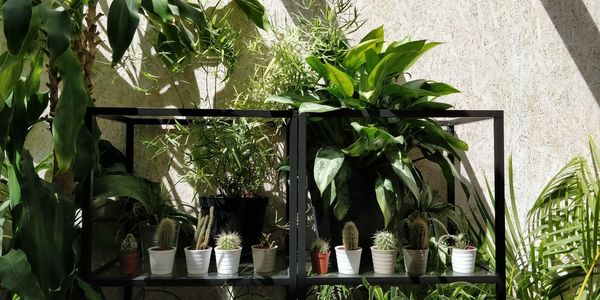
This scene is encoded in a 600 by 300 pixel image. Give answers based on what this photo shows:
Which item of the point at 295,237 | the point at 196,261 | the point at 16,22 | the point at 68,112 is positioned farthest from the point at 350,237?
the point at 16,22

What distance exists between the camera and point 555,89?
5.53ft

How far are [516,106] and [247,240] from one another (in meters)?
0.97

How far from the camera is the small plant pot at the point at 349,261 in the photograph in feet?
4.16

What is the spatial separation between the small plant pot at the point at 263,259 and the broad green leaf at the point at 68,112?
474 mm

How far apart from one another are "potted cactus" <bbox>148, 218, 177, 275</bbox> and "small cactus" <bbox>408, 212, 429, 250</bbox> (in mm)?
590

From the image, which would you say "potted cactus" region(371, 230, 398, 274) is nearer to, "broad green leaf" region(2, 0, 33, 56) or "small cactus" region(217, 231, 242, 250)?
"small cactus" region(217, 231, 242, 250)

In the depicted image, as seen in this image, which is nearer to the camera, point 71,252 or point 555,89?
point 71,252

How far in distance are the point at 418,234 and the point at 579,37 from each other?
3.12ft

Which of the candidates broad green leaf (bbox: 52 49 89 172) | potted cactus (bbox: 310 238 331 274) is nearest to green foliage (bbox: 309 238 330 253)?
potted cactus (bbox: 310 238 331 274)

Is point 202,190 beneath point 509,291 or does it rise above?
above

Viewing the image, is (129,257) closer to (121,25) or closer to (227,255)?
(227,255)

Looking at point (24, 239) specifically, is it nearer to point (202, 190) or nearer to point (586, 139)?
point (202, 190)

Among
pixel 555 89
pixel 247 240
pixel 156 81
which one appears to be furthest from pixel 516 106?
pixel 156 81

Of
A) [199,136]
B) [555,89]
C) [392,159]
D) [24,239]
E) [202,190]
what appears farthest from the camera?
[555,89]
